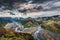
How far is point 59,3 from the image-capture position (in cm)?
462

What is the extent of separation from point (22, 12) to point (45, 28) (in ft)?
1.84

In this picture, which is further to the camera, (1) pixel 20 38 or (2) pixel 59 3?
(2) pixel 59 3

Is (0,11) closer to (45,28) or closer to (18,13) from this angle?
(18,13)

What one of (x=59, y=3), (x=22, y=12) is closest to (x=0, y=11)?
(x=22, y=12)

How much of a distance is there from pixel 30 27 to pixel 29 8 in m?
0.40

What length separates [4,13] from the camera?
4.55 meters

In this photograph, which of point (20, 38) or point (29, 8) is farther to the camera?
point (29, 8)

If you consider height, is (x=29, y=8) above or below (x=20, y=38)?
above

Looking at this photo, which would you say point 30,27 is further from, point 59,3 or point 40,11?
point 59,3

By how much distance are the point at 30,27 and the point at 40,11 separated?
0.39 metres

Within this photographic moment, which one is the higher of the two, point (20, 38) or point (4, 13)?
point (4, 13)

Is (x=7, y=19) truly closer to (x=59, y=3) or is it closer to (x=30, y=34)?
(x=30, y=34)

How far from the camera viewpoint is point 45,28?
4484 millimetres

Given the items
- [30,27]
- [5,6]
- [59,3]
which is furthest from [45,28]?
[5,6]
